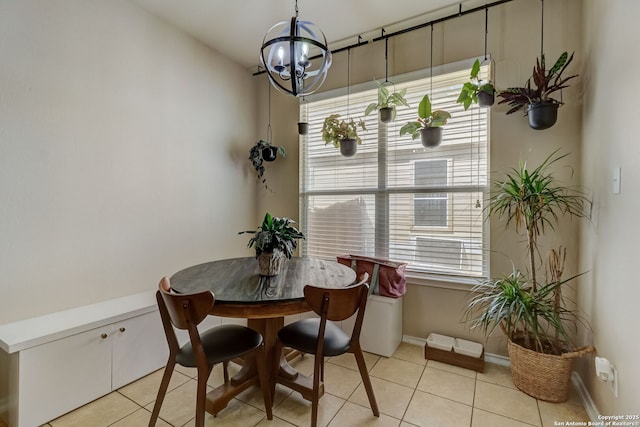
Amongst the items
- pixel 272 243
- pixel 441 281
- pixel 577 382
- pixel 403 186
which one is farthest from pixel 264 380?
pixel 577 382

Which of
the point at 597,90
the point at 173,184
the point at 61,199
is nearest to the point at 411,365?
the point at 597,90

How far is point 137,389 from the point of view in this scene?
2.01 m

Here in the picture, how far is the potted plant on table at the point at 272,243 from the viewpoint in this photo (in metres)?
1.86

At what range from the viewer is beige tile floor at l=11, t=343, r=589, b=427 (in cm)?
171

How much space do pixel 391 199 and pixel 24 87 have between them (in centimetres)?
278

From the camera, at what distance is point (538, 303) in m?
1.86

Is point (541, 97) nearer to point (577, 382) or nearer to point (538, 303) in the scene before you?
point (538, 303)

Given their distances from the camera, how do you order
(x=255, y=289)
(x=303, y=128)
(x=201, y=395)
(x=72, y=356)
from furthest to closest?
(x=303, y=128) → (x=72, y=356) → (x=255, y=289) → (x=201, y=395)

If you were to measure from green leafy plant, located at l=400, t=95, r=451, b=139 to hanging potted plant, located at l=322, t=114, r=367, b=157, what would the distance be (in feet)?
1.60

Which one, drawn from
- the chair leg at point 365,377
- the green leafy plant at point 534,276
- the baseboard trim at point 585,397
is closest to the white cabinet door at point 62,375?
the chair leg at point 365,377

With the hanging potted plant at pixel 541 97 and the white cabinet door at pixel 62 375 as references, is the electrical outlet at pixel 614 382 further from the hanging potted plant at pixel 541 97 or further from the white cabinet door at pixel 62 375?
the white cabinet door at pixel 62 375

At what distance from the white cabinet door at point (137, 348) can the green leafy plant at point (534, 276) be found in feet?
7.50

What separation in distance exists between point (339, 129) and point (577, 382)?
259cm

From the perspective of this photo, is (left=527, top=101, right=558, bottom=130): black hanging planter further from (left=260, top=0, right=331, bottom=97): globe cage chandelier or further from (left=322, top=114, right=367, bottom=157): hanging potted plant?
(left=260, top=0, right=331, bottom=97): globe cage chandelier
